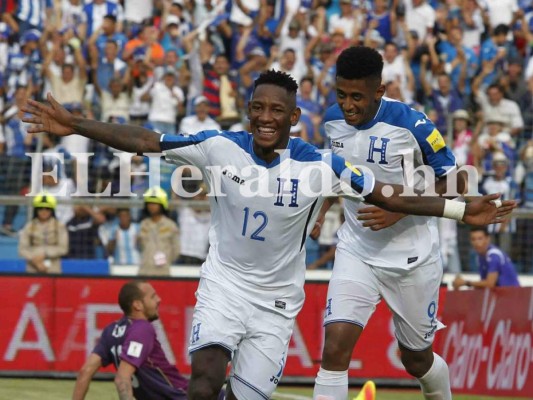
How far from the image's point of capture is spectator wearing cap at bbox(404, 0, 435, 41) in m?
19.9

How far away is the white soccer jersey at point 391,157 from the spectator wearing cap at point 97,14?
11.0 m

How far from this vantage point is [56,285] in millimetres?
14281

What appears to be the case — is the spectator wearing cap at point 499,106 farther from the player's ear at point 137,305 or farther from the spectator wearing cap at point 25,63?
the player's ear at point 137,305

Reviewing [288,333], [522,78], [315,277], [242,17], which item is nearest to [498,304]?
[315,277]

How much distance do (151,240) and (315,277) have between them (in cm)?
222

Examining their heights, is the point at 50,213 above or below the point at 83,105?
below

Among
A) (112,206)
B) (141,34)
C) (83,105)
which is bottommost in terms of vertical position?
(112,206)

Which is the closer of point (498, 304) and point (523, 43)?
point (498, 304)

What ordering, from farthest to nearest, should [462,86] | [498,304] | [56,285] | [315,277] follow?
[462,86]
[315,277]
[56,285]
[498,304]

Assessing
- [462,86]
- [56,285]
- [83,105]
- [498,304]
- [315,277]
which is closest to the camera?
[498,304]

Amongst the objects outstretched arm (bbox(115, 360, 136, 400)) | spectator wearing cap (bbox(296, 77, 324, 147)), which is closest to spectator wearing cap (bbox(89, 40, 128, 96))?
spectator wearing cap (bbox(296, 77, 324, 147))

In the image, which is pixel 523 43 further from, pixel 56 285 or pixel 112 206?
pixel 56 285

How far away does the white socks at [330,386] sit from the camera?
8438 mm

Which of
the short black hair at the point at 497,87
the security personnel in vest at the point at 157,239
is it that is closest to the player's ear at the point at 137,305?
the security personnel in vest at the point at 157,239
